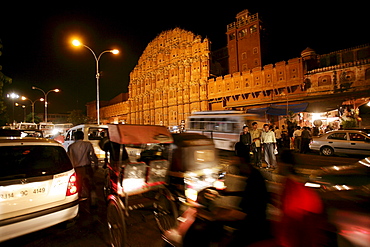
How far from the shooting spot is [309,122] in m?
24.1

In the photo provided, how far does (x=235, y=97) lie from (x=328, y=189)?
31812mm

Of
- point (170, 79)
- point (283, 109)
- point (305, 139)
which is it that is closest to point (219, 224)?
point (305, 139)

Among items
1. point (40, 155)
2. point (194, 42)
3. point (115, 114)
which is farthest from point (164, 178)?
point (115, 114)

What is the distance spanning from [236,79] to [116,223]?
1310 inches

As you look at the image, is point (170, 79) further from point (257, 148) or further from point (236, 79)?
point (257, 148)

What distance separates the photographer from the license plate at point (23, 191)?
2775 millimetres

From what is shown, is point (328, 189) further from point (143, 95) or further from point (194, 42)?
point (143, 95)

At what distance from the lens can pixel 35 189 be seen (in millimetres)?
3043

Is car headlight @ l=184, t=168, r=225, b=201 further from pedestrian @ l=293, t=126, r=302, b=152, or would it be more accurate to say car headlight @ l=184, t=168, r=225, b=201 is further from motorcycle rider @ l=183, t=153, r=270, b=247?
pedestrian @ l=293, t=126, r=302, b=152

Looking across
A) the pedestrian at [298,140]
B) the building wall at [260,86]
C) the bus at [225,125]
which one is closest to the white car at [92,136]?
the bus at [225,125]

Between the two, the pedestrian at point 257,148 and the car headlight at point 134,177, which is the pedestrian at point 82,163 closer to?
the car headlight at point 134,177

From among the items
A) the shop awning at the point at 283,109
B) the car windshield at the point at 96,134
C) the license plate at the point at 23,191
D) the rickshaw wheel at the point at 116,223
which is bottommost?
the rickshaw wheel at the point at 116,223

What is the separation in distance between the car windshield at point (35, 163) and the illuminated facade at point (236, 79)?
24862mm

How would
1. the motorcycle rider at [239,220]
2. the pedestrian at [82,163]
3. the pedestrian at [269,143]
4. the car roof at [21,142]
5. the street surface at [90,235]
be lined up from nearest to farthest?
1. the motorcycle rider at [239,220]
2. the car roof at [21,142]
3. the street surface at [90,235]
4. the pedestrian at [82,163]
5. the pedestrian at [269,143]
